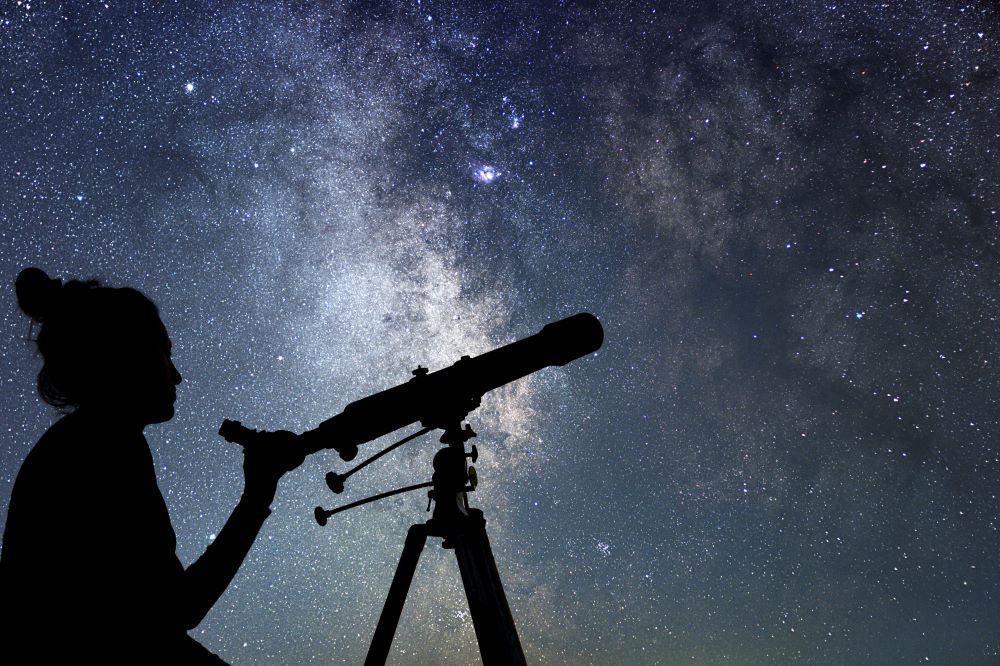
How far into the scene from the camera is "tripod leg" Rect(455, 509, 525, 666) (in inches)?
84.6

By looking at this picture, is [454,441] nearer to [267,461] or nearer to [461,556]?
[461,556]

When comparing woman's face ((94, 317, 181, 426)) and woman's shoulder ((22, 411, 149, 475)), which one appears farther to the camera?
woman's face ((94, 317, 181, 426))

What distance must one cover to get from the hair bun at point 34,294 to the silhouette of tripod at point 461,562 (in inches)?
61.5

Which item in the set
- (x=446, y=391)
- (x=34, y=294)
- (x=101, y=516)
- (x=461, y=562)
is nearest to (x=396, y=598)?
(x=461, y=562)

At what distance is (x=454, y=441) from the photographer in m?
2.65

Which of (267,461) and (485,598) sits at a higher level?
(267,461)

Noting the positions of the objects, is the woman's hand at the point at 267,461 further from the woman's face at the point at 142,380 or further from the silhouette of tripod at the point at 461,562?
the silhouette of tripod at the point at 461,562

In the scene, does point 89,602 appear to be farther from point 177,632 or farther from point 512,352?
point 512,352

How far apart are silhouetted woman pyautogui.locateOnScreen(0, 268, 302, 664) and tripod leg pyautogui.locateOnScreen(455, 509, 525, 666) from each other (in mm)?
807

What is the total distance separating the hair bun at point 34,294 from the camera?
2035mm

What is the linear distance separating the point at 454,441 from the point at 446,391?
9.2 inches

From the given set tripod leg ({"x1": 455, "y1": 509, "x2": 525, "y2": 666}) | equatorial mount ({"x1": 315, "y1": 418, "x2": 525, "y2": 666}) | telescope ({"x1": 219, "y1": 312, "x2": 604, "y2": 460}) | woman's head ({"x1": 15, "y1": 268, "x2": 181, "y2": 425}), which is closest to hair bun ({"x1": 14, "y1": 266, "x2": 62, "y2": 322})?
woman's head ({"x1": 15, "y1": 268, "x2": 181, "y2": 425})

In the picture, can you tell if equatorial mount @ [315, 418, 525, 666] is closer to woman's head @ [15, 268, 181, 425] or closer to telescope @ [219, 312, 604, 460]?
telescope @ [219, 312, 604, 460]

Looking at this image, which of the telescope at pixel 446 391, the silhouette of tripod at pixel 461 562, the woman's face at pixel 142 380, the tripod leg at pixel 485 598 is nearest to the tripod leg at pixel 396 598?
the silhouette of tripod at pixel 461 562
